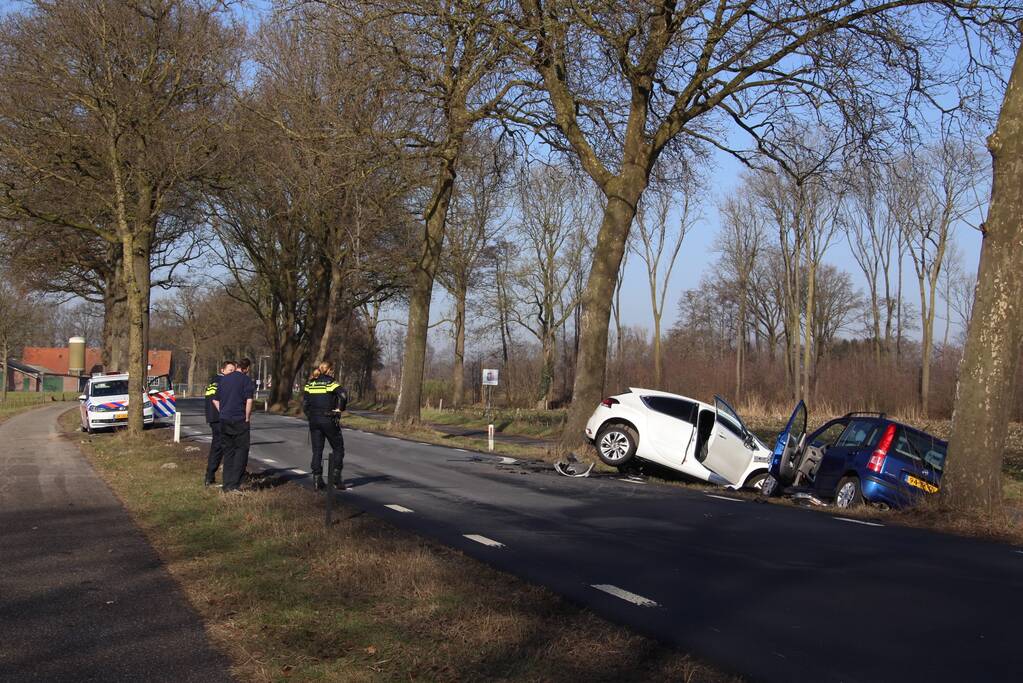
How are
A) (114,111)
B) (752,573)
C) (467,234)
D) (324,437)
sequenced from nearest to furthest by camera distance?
(752,573) < (324,437) < (114,111) < (467,234)

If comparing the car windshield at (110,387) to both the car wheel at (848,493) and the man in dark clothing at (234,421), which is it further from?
the car wheel at (848,493)

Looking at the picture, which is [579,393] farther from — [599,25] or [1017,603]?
[1017,603]

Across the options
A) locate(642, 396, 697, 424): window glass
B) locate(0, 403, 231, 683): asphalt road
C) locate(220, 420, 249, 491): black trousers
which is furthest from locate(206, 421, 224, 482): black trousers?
locate(642, 396, 697, 424): window glass

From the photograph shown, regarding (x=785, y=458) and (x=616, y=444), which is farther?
(x=616, y=444)

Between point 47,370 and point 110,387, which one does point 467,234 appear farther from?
point 47,370

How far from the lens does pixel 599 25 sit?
15891 millimetres

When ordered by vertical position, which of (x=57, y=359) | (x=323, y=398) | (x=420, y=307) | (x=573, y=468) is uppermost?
(x=420, y=307)

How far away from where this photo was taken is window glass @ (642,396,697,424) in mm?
16453

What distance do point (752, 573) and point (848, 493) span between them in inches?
255

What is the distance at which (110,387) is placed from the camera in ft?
90.9

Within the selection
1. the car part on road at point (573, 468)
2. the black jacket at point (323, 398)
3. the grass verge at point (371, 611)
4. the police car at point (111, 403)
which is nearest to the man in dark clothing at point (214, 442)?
the black jacket at point (323, 398)

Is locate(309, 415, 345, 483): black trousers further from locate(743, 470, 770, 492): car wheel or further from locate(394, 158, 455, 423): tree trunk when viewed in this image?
locate(394, 158, 455, 423): tree trunk

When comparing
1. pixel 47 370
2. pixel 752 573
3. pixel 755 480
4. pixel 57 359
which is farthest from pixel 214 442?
pixel 57 359

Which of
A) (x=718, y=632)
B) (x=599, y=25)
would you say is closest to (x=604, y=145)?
(x=599, y=25)
